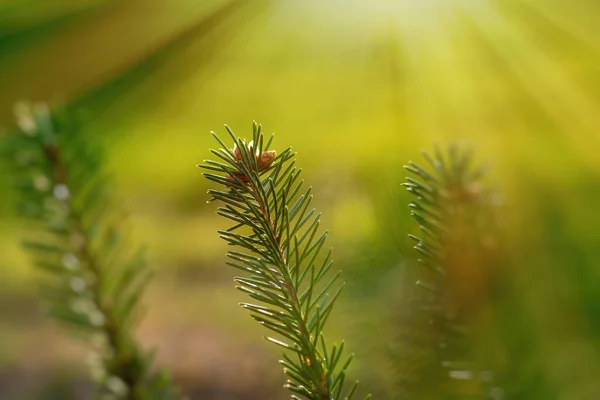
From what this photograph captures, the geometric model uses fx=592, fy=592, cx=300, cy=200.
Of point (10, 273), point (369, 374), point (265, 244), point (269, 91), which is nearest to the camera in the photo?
point (265, 244)

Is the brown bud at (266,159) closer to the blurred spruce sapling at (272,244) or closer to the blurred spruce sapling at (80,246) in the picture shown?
the blurred spruce sapling at (272,244)

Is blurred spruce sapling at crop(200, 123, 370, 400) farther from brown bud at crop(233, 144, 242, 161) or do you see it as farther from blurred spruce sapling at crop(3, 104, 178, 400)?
blurred spruce sapling at crop(3, 104, 178, 400)

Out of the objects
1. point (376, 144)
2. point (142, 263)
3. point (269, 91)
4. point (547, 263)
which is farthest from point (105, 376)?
point (269, 91)

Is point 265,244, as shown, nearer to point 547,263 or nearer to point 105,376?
point 105,376

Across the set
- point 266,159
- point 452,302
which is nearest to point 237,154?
point 266,159

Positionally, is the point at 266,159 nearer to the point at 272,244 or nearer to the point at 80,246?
the point at 272,244

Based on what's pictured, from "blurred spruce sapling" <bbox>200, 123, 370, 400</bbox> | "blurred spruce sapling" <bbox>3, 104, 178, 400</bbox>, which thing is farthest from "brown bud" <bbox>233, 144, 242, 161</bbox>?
"blurred spruce sapling" <bbox>3, 104, 178, 400</bbox>
